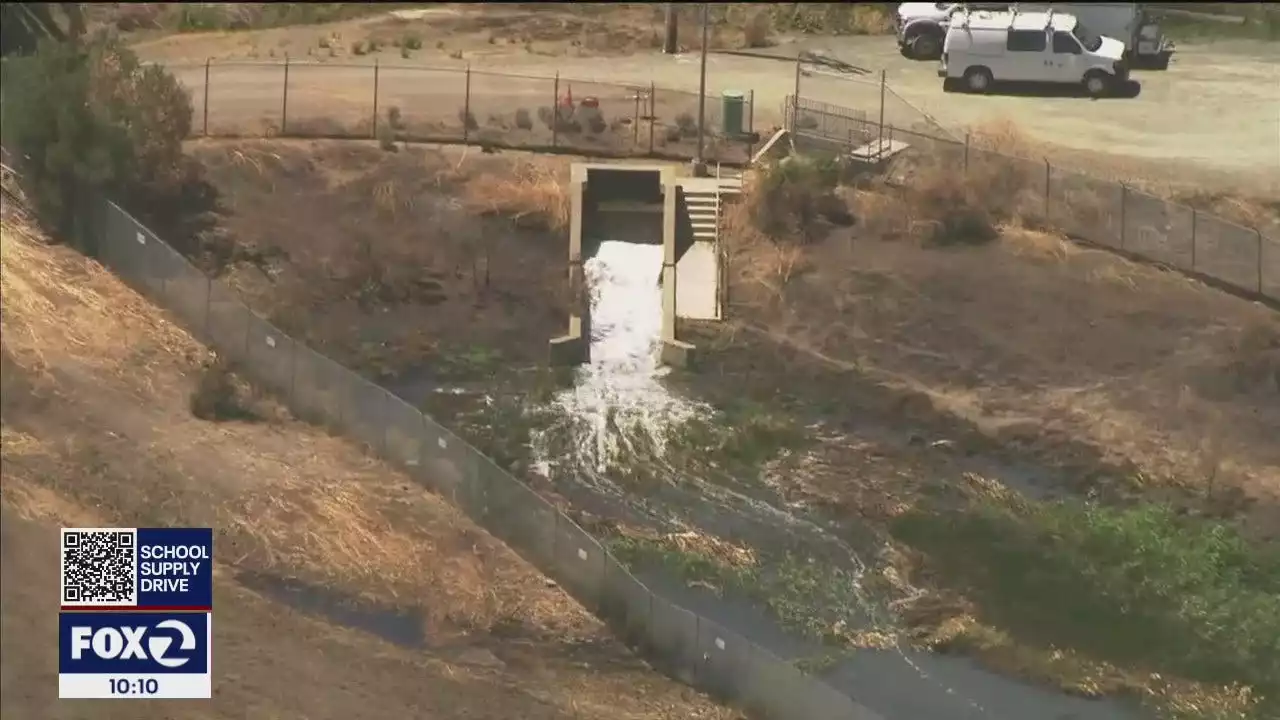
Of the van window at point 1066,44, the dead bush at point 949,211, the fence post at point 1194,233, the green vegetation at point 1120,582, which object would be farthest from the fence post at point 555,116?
the green vegetation at point 1120,582

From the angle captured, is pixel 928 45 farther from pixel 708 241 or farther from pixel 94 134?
pixel 94 134

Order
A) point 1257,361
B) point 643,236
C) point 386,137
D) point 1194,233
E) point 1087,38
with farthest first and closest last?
→ point 1087,38
point 386,137
point 643,236
point 1194,233
point 1257,361

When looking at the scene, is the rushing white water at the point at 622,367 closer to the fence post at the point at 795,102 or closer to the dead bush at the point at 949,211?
the fence post at the point at 795,102

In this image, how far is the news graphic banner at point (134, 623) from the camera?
21703 millimetres

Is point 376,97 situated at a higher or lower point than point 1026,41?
lower

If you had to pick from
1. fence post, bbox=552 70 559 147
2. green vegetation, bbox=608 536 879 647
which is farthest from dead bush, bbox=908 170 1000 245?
green vegetation, bbox=608 536 879 647

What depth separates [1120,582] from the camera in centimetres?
2433

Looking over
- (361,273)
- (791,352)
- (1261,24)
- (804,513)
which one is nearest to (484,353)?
(361,273)

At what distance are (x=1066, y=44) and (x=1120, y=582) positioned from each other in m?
17.3

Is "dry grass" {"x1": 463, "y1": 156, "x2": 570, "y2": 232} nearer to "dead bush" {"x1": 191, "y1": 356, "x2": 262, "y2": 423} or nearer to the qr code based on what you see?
"dead bush" {"x1": 191, "y1": 356, "x2": 262, "y2": 423}

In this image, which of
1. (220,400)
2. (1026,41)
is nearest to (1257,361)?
(1026,41)

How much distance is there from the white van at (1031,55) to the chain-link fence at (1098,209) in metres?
3.29

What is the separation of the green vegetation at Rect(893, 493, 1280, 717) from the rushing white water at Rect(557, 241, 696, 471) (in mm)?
4692

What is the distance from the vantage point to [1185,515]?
26047mm
